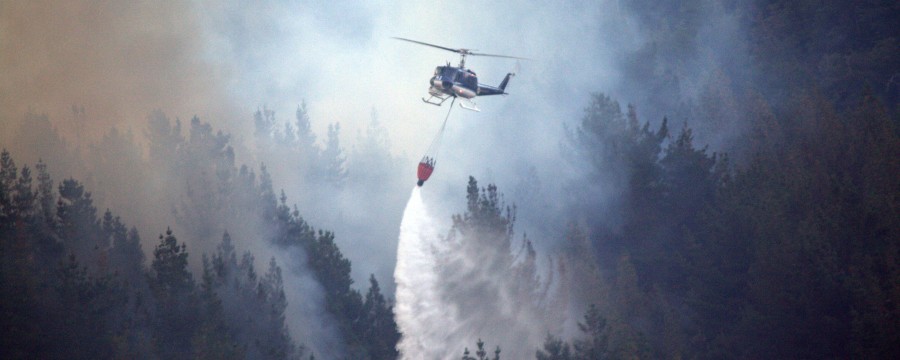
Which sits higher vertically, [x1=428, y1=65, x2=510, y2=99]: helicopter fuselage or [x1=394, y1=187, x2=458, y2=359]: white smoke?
[x1=428, y1=65, x2=510, y2=99]: helicopter fuselage

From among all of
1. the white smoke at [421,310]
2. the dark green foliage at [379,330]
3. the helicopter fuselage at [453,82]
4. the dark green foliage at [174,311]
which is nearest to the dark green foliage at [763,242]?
the white smoke at [421,310]

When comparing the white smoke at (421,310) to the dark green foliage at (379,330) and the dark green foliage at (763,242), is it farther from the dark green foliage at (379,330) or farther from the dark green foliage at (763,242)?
the dark green foliage at (763,242)

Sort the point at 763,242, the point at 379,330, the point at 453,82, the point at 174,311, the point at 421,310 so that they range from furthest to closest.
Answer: the point at 379,330 < the point at 174,311 < the point at 421,310 < the point at 763,242 < the point at 453,82

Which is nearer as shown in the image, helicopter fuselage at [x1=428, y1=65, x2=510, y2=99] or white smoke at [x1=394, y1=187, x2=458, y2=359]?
helicopter fuselage at [x1=428, y1=65, x2=510, y2=99]

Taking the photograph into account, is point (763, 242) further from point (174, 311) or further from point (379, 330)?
point (174, 311)

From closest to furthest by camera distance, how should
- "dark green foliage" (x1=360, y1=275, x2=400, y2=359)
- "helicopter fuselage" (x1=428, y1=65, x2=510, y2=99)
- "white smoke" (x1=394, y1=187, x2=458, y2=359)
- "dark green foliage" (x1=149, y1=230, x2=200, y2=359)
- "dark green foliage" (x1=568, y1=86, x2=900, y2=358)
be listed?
"helicopter fuselage" (x1=428, y1=65, x2=510, y2=99) → "dark green foliage" (x1=568, y1=86, x2=900, y2=358) → "white smoke" (x1=394, y1=187, x2=458, y2=359) → "dark green foliage" (x1=149, y1=230, x2=200, y2=359) → "dark green foliage" (x1=360, y1=275, x2=400, y2=359)

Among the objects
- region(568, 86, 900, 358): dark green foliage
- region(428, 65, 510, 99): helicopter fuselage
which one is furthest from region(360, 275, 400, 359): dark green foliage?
region(428, 65, 510, 99): helicopter fuselage

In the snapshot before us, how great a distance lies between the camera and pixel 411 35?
4929 inches

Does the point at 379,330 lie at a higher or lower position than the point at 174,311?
lower

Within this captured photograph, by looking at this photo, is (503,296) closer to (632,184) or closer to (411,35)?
(632,184)

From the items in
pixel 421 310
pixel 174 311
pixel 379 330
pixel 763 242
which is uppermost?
pixel 174 311

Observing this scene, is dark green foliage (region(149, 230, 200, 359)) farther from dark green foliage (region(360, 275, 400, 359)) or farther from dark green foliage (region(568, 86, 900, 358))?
dark green foliage (region(568, 86, 900, 358))

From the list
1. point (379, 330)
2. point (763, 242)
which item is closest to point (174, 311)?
point (379, 330)

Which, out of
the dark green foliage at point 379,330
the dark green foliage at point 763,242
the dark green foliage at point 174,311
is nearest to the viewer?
the dark green foliage at point 763,242
